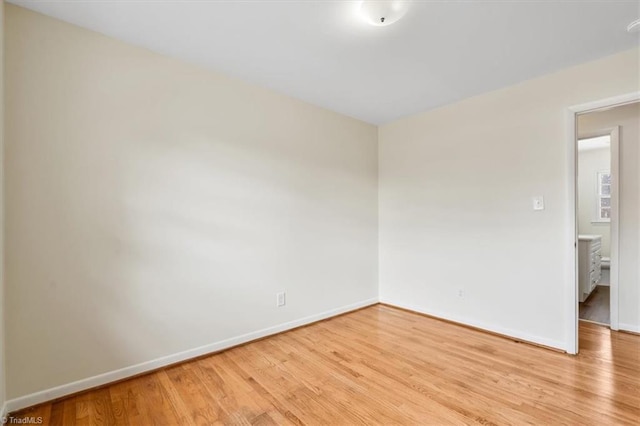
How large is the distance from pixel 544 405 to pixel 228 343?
2.30m

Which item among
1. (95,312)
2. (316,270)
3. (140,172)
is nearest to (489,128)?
(316,270)

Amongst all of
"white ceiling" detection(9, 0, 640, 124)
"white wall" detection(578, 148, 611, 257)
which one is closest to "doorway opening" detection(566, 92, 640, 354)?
"white ceiling" detection(9, 0, 640, 124)

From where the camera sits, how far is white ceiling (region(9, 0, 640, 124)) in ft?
5.75

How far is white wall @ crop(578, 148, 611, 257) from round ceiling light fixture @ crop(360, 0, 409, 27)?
20.1 ft

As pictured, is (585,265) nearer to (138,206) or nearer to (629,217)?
(629,217)

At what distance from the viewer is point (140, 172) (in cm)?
215

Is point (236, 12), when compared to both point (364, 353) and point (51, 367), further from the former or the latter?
point (364, 353)

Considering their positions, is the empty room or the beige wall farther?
the beige wall

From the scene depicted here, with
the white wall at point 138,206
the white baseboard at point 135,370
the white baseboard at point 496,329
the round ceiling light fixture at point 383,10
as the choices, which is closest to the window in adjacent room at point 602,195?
the white baseboard at point 496,329

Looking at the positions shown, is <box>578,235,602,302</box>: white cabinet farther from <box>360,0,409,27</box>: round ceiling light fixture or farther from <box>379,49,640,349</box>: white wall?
<box>360,0,409,27</box>: round ceiling light fixture

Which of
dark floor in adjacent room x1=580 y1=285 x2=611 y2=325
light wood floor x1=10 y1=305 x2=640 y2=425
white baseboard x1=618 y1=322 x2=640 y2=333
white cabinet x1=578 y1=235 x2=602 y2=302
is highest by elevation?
white cabinet x1=578 y1=235 x2=602 y2=302

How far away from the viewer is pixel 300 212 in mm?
3129

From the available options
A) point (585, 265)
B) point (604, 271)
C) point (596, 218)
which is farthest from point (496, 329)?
point (596, 218)

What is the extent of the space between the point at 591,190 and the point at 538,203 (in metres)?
4.46
